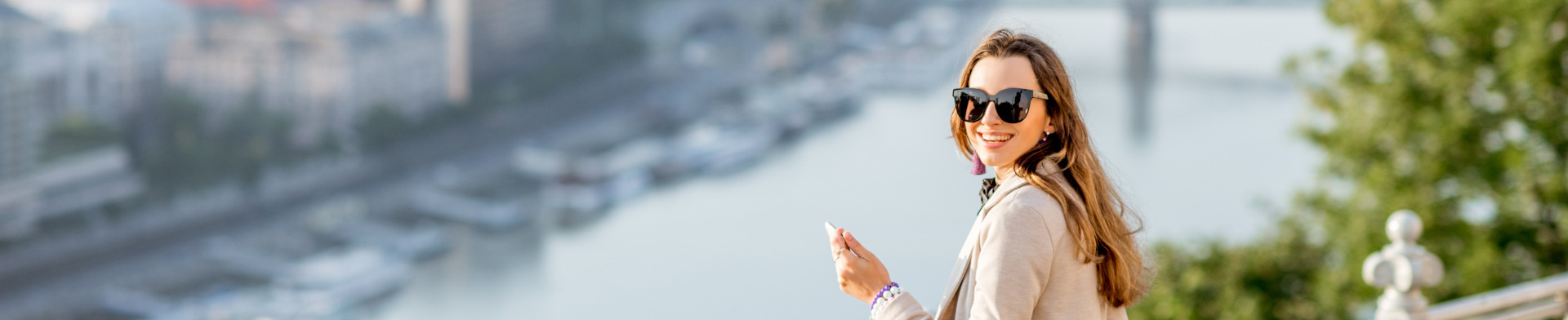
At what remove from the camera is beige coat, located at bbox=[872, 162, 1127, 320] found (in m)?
0.65

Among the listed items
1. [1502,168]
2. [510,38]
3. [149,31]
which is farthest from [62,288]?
[1502,168]

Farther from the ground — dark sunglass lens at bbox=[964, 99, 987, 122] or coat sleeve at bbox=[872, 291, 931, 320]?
dark sunglass lens at bbox=[964, 99, 987, 122]

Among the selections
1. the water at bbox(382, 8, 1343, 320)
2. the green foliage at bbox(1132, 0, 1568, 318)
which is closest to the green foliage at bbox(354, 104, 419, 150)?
the water at bbox(382, 8, 1343, 320)

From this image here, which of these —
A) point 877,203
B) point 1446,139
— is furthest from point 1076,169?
point 877,203

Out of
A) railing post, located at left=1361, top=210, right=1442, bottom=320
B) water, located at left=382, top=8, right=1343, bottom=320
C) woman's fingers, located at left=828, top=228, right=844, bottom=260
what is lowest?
woman's fingers, located at left=828, top=228, right=844, bottom=260

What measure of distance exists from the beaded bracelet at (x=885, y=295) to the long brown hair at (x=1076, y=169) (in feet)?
0.30

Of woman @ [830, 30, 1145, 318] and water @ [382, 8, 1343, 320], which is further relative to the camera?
water @ [382, 8, 1343, 320]

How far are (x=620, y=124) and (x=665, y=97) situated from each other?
30.2 inches

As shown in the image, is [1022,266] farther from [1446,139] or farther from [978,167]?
[1446,139]

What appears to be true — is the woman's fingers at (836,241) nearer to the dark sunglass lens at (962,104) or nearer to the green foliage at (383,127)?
the dark sunglass lens at (962,104)

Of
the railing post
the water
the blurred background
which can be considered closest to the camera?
the railing post

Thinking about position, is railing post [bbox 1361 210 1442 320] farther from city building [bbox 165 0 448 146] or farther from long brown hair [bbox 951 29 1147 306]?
city building [bbox 165 0 448 146]

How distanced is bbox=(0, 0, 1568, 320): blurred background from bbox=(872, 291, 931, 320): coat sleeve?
41.0 feet

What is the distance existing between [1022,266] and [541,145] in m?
16.8
